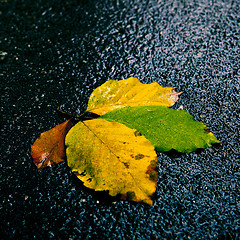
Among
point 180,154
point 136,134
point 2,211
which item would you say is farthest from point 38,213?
point 180,154

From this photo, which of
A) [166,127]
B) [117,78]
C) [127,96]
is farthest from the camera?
[117,78]

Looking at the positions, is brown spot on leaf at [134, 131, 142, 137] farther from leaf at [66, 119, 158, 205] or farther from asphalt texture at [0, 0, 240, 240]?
asphalt texture at [0, 0, 240, 240]

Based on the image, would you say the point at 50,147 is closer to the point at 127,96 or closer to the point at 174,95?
the point at 127,96

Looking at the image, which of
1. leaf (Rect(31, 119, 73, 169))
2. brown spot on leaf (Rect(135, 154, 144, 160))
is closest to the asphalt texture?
leaf (Rect(31, 119, 73, 169))

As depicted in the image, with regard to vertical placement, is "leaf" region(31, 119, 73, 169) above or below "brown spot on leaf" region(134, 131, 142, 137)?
below

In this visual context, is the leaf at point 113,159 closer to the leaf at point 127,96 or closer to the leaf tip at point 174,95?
the leaf at point 127,96

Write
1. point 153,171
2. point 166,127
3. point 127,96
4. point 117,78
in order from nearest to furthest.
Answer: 1. point 153,171
2. point 166,127
3. point 127,96
4. point 117,78

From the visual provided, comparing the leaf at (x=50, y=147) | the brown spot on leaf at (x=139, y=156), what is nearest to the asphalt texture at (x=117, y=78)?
the leaf at (x=50, y=147)

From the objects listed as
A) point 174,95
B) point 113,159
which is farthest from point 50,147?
point 174,95
